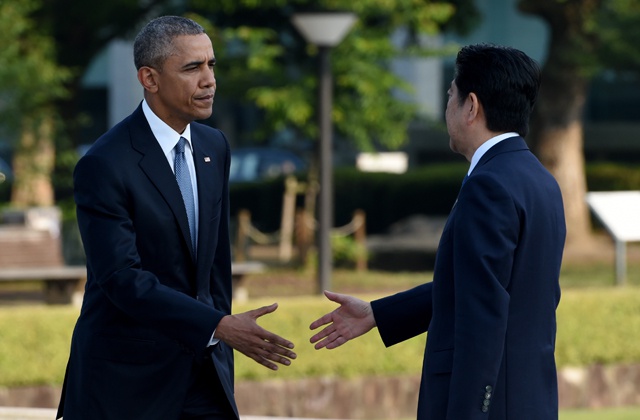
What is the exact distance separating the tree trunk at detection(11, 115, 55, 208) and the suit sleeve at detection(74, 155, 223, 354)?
17406 mm

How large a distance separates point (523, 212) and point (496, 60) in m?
0.44

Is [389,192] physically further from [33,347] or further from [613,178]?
[33,347]

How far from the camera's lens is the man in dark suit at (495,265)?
3.81 meters

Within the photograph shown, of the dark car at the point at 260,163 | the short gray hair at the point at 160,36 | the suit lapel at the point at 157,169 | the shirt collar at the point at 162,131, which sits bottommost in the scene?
the dark car at the point at 260,163

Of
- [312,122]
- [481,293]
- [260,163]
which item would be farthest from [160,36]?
[260,163]

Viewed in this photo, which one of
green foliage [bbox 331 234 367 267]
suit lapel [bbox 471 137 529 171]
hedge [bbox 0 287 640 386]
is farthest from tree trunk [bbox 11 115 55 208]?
suit lapel [bbox 471 137 529 171]

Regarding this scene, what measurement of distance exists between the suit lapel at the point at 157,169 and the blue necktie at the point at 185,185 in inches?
2.2

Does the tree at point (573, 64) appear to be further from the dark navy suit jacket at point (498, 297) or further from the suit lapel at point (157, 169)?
the dark navy suit jacket at point (498, 297)

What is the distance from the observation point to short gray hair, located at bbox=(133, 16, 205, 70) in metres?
4.35

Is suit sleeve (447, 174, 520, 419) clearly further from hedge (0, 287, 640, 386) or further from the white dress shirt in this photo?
hedge (0, 287, 640, 386)

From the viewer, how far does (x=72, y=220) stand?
21.4m

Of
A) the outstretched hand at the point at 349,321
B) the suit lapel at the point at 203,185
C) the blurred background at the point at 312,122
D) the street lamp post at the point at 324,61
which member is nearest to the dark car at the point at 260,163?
the blurred background at the point at 312,122

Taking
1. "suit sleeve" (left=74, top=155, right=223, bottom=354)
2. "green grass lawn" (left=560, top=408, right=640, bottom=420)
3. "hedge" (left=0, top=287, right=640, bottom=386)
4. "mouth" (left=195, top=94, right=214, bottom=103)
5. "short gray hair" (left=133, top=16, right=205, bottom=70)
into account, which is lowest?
"green grass lawn" (left=560, top=408, right=640, bottom=420)

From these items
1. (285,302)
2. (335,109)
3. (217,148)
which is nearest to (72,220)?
(335,109)
